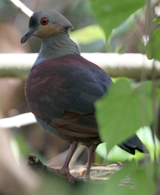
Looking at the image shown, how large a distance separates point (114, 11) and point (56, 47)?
4.78 ft

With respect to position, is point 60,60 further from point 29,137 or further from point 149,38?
point 29,137

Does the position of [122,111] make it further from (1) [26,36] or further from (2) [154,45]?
(1) [26,36]

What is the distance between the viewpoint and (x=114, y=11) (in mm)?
457

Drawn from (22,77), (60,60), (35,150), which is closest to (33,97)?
(60,60)

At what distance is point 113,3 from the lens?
0.46 metres

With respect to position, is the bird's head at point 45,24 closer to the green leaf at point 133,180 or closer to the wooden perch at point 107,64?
the wooden perch at point 107,64

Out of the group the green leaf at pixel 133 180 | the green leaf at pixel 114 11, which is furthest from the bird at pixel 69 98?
the green leaf at pixel 114 11

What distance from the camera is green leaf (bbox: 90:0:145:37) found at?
17.7 inches

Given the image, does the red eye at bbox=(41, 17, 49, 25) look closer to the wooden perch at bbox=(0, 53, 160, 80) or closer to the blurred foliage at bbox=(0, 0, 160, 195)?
the wooden perch at bbox=(0, 53, 160, 80)

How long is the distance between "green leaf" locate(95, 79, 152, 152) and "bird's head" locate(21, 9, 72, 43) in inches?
55.3

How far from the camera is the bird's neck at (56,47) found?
6.20ft

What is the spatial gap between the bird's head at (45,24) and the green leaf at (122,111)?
1.40m

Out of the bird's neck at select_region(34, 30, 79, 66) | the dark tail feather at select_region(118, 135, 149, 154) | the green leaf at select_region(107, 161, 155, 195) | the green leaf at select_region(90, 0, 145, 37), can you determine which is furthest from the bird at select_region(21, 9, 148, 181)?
the green leaf at select_region(90, 0, 145, 37)

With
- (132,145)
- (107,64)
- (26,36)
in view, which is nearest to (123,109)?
(132,145)
